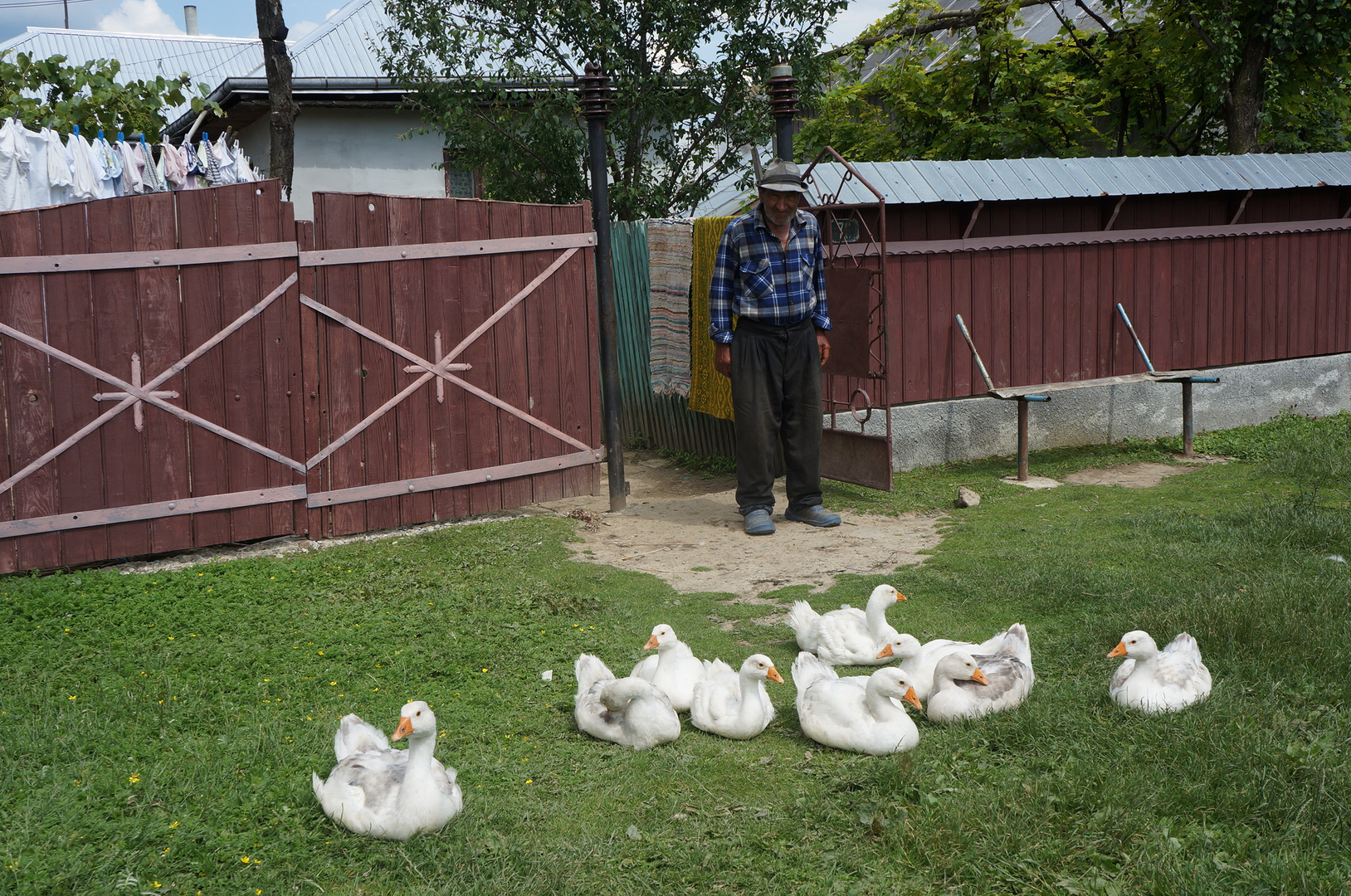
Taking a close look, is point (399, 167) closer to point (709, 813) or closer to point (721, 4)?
point (721, 4)

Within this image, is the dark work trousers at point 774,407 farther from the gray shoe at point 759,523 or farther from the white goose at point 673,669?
the white goose at point 673,669

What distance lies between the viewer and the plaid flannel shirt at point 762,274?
7.42 metres

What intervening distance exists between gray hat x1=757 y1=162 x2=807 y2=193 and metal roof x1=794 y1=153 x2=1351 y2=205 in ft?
4.12

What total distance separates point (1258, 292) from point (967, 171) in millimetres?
3655

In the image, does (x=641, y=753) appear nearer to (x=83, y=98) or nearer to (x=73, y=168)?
(x=73, y=168)

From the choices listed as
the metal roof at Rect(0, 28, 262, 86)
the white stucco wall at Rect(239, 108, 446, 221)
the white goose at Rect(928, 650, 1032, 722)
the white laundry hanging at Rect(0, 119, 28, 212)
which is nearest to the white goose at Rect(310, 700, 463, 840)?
the white goose at Rect(928, 650, 1032, 722)

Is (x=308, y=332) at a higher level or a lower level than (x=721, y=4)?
lower

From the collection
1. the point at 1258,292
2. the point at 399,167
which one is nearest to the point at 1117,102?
the point at 1258,292

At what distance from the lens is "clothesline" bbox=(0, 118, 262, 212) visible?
25.5ft

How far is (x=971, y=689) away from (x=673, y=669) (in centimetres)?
116

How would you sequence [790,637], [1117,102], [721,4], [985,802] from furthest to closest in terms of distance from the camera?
[1117,102] < [721,4] < [790,637] < [985,802]

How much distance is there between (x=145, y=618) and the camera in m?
5.65

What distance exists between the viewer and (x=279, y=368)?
23.4ft

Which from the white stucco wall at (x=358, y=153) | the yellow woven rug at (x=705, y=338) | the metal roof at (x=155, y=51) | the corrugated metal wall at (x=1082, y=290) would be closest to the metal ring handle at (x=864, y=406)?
the corrugated metal wall at (x=1082, y=290)
